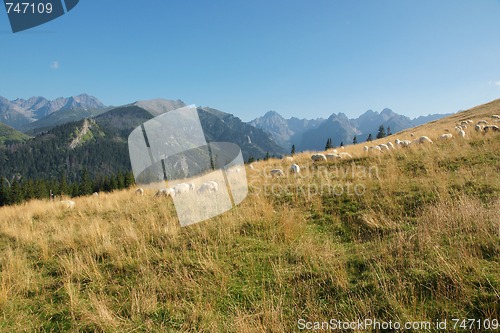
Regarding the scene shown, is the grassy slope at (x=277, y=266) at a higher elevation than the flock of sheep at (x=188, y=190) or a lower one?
lower

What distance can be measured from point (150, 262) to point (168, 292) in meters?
1.12

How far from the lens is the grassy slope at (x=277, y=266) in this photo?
3029 mm

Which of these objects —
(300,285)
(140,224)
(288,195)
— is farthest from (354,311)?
(140,224)

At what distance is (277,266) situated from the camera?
13.5 ft

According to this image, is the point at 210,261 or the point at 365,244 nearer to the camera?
the point at 210,261

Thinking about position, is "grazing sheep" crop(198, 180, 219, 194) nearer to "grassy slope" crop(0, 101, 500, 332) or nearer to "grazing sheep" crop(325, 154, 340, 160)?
"grassy slope" crop(0, 101, 500, 332)

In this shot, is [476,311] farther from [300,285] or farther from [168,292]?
[168,292]

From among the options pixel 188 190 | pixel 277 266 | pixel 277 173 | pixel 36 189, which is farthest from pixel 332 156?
pixel 36 189

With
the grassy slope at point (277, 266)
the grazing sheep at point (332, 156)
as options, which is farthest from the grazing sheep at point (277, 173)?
the grassy slope at point (277, 266)

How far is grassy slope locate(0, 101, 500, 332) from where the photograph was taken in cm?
303

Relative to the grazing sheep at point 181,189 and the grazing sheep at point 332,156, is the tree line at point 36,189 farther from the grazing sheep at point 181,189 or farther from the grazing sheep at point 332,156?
the grazing sheep at point 332,156

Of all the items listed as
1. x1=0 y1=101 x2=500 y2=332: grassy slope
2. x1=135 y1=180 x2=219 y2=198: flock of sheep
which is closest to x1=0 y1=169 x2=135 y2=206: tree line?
x1=135 y1=180 x2=219 y2=198: flock of sheep

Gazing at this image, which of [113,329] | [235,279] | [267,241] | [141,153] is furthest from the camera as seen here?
[141,153]

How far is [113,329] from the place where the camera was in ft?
9.96
